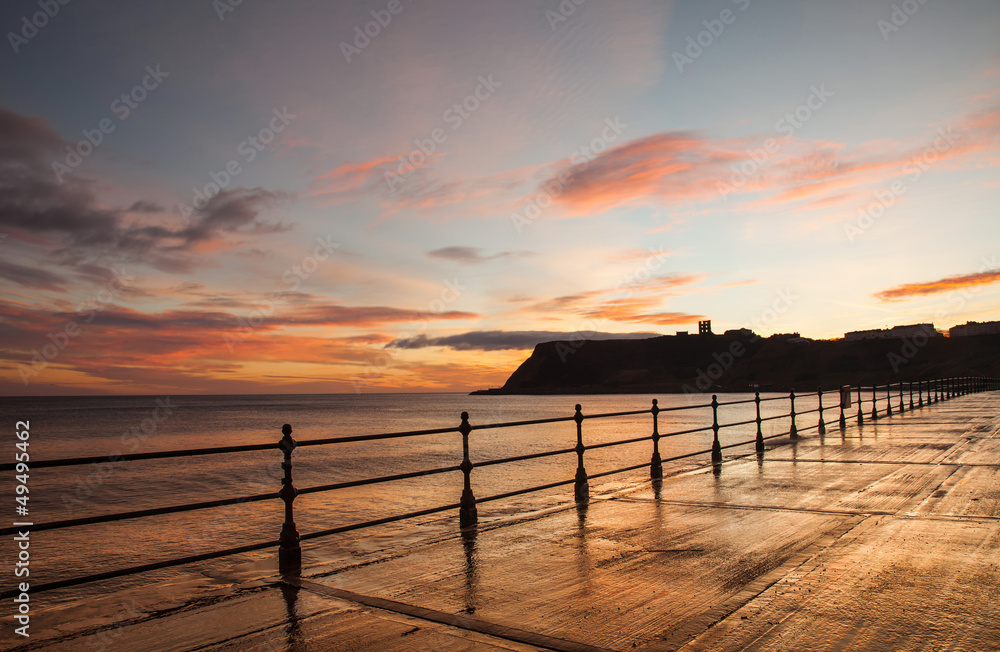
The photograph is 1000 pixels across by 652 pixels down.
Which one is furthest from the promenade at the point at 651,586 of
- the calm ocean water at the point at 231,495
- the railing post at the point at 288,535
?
the calm ocean water at the point at 231,495

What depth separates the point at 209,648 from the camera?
3.99 m

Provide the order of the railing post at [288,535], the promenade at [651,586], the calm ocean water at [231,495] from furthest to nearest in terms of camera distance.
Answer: the calm ocean water at [231,495] < the railing post at [288,535] < the promenade at [651,586]

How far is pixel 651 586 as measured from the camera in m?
4.94

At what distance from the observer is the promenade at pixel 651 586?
156 inches

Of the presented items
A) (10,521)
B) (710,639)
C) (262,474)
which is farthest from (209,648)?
(262,474)

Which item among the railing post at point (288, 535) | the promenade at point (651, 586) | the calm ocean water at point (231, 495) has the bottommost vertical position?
the calm ocean water at point (231, 495)

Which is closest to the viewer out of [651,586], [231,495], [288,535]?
[651,586]

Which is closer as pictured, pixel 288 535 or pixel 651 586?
pixel 651 586

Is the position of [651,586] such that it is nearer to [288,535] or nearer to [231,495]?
[288,535]

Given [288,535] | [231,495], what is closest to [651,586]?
[288,535]

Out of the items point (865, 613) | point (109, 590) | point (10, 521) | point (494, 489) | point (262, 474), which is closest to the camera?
point (865, 613)

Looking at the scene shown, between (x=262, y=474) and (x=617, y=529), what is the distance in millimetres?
30362

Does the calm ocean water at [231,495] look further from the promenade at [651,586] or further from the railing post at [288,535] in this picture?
the promenade at [651,586]

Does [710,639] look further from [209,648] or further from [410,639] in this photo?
[209,648]
